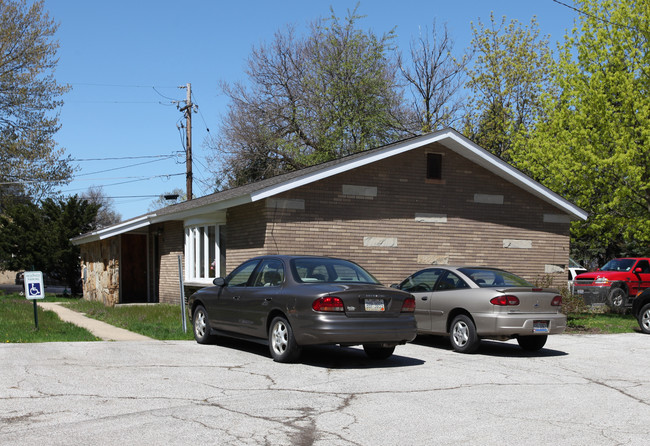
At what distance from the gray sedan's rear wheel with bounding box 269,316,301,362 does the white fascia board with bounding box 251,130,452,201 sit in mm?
6270

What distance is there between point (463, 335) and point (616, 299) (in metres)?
13.2

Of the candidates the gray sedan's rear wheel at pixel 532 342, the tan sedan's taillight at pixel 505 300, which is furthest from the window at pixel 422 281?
the gray sedan's rear wheel at pixel 532 342

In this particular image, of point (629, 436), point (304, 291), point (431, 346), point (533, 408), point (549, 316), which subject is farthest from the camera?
point (431, 346)

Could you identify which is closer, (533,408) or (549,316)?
(533,408)

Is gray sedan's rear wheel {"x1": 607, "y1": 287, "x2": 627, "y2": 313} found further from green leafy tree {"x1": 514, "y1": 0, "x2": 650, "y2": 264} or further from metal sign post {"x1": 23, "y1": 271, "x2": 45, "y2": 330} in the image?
metal sign post {"x1": 23, "y1": 271, "x2": 45, "y2": 330}

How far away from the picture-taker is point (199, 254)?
20.7 metres

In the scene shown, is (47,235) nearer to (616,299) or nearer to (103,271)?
(103,271)

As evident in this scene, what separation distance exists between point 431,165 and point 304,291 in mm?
10108

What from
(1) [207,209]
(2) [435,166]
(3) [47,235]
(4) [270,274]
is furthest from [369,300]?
(3) [47,235]

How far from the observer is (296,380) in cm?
877

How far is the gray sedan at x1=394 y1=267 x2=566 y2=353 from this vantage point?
11.5m

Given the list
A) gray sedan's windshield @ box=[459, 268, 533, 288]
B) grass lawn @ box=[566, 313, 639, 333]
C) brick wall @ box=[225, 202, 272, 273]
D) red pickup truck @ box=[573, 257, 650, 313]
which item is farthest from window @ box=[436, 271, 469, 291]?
red pickup truck @ box=[573, 257, 650, 313]

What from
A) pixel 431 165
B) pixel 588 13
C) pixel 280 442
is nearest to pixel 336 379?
pixel 280 442

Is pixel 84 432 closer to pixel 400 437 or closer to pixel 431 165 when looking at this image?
pixel 400 437
